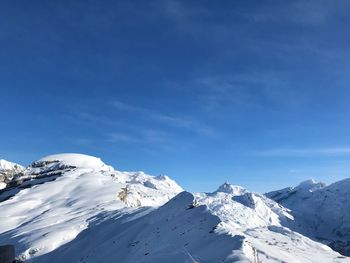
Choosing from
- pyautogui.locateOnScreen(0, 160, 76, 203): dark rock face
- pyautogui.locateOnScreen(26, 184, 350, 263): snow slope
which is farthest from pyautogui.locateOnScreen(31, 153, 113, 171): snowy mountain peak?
pyautogui.locateOnScreen(26, 184, 350, 263): snow slope

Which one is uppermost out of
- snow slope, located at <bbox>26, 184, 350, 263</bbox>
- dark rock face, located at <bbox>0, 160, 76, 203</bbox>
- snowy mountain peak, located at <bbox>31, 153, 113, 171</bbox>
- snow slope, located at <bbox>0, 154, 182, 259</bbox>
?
snowy mountain peak, located at <bbox>31, 153, 113, 171</bbox>

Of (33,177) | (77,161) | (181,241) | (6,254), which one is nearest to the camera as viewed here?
(181,241)

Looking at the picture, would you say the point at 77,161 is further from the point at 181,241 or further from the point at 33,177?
the point at 181,241

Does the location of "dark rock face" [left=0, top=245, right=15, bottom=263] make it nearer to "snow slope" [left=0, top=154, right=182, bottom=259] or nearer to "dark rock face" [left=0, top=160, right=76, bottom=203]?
"snow slope" [left=0, top=154, right=182, bottom=259]

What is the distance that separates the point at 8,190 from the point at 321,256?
238ft

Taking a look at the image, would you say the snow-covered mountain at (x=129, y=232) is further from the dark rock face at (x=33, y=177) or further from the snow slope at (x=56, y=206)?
the dark rock face at (x=33, y=177)

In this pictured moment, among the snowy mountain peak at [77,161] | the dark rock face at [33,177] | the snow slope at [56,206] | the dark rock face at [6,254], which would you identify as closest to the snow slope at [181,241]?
the snow slope at [56,206]

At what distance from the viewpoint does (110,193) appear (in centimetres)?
6988

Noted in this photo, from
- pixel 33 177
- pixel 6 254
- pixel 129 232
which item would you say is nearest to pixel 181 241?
pixel 129 232

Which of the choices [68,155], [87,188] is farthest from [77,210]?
[68,155]

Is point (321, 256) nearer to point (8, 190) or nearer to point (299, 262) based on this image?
point (299, 262)

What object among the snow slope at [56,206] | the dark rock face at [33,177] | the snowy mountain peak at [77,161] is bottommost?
the snow slope at [56,206]

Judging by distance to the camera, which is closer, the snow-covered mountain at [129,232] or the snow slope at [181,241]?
the snow slope at [181,241]

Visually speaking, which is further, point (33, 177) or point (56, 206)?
point (33, 177)
